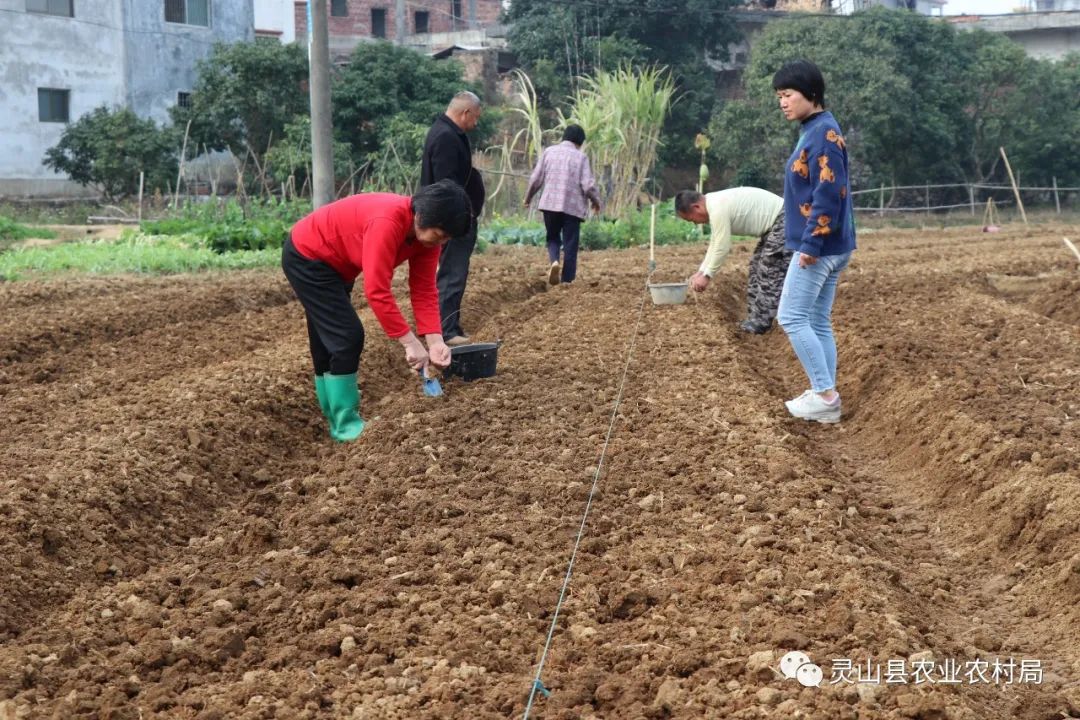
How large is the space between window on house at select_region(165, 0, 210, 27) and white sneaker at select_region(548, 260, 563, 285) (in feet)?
69.7

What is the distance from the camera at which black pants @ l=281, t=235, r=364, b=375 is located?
19.5 ft

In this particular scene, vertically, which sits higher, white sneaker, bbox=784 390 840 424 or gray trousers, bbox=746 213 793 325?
gray trousers, bbox=746 213 793 325

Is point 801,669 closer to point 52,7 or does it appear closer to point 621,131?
point 621,131

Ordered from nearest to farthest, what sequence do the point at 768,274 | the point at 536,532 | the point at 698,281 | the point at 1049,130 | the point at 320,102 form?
the point at 536,532 → the point at 698,281 → the point at 768,274 → the point at 320,102 → the point at 1049,130

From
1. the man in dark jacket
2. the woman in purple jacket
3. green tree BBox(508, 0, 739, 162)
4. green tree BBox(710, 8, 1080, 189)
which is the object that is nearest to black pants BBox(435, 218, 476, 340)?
the man in dark jacket

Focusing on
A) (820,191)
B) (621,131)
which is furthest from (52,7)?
(820,191)

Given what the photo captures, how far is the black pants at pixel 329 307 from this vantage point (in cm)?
595

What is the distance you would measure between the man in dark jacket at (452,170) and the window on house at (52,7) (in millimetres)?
22028

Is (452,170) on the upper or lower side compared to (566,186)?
upper

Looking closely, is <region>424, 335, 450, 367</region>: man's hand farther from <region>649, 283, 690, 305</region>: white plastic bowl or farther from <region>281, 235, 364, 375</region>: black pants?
<region>649, 283, 690, 305</region>: white plastic bowl

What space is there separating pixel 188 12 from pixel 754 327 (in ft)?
80.3

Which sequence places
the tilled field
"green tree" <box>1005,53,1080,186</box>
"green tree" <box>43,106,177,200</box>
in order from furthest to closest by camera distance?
"green tree" <box>1005,53,1080,186</box>, "green tree" <box>43,106,177,200</box>, the tilled field

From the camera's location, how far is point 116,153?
25672 mm

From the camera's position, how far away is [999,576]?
4.64 meters
